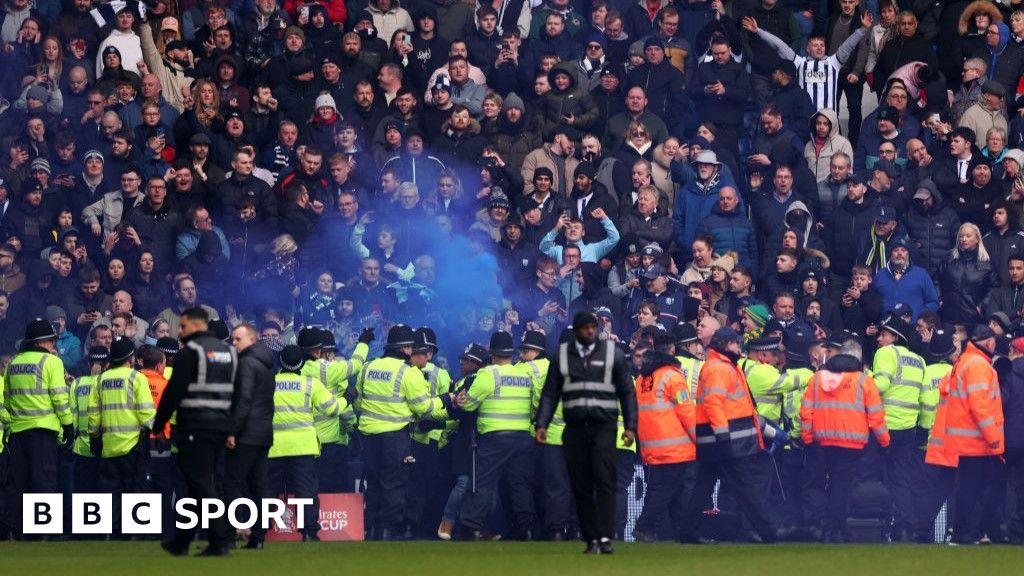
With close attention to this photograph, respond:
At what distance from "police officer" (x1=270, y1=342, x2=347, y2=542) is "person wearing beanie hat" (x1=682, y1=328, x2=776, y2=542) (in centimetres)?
361

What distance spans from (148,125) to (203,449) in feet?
36.8

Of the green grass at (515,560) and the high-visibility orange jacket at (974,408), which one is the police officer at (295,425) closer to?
the green grass at (515,560)

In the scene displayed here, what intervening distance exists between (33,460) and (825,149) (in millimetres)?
10960

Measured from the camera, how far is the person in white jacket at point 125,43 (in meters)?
28.5

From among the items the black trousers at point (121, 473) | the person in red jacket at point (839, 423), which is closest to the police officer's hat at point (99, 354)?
the black trousers at point (121, 473)

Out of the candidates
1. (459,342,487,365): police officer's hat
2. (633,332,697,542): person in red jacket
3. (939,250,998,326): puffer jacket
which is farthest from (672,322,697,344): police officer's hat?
(939,250,998,326): puffer jacket

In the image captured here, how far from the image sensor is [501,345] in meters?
21.7

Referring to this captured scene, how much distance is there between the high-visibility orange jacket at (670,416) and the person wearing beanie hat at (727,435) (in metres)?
0.10

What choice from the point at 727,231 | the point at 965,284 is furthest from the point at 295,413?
the point at 965,284

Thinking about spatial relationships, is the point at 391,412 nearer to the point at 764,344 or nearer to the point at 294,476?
the point at 294,476

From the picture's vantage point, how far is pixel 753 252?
86.2ft

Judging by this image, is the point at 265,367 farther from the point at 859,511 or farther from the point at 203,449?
the point at 859,511

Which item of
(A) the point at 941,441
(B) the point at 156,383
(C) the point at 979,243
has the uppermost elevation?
(C) the point at 979,243

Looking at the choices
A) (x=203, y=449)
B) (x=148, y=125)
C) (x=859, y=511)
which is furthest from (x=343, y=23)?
(x=203, y=449)
